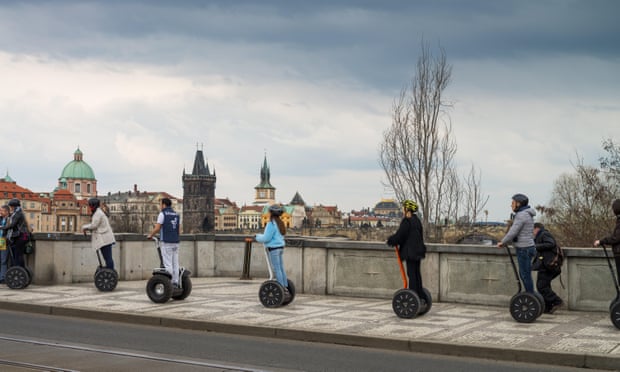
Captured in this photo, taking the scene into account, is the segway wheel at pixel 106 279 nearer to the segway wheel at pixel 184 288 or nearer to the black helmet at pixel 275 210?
the segway wheel at pixel 184 288

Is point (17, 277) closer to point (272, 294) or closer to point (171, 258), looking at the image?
point (171, 258)

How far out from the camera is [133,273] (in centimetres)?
1812

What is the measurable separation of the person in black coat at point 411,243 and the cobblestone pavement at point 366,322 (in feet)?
2.22

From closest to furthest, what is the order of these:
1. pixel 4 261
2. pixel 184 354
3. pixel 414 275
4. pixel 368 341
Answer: pixel 184 354
pixel 368 341
pixel 414 275
pixel 4 261

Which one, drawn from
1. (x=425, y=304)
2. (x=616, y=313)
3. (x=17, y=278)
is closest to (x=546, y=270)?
(x=616, y=313)

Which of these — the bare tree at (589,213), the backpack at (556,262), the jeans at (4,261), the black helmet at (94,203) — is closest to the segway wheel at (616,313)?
the backpack at (556,262)

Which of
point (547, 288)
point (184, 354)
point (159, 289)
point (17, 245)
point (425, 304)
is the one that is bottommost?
point (184, 354)

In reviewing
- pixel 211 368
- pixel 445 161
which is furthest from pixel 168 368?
pixel 445 161

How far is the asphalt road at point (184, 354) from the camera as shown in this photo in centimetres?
833

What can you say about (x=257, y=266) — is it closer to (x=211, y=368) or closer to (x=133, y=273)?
(x=133, y=273)

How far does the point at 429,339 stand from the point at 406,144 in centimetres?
3014

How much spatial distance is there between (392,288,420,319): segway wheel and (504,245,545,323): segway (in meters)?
1.34

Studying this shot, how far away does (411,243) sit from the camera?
1147cm

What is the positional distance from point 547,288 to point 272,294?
168 inches
